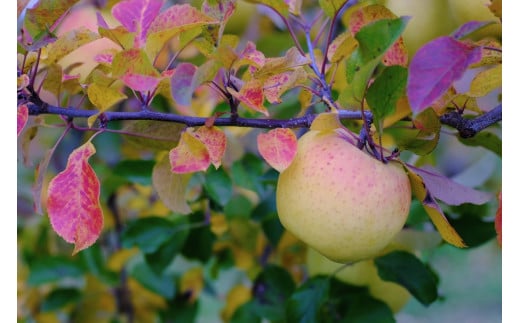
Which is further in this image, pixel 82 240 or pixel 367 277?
pixel 367 277

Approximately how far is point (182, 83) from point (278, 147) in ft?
0.37

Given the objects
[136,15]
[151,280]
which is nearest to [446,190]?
[136,15]

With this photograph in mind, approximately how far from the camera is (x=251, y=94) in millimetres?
622

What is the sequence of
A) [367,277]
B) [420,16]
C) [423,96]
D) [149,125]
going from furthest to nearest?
1. [367,277]
2. [420,16]
3. [149,125]
4. [423,96]

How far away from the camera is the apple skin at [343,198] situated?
62 centimetres

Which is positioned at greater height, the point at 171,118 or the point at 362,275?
the point at 171,118

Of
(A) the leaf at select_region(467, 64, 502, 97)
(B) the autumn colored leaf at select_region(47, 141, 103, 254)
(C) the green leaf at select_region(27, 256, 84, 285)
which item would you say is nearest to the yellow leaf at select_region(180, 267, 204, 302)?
(C) the green leaf at select_region(27, 256, 84, 285)

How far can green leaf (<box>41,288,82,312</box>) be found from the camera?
132cm

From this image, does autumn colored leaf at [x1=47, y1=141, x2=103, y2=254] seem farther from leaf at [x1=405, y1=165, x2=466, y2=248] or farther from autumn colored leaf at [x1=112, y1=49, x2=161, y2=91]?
leaf at [x1=405, y1=165, x2=466, y2=248]

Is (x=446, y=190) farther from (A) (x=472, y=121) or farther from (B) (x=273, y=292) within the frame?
(B) (x=273, y=292)
